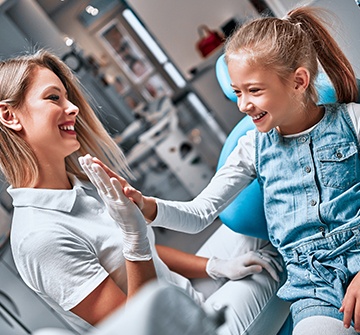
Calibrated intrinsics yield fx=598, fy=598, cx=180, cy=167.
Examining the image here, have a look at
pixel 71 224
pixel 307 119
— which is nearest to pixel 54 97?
pixel 71 224

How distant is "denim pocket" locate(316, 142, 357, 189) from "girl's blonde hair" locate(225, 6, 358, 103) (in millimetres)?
98

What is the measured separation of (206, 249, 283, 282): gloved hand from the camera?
1219 millimetres

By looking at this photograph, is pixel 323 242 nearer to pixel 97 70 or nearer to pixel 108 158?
pixel 108 158

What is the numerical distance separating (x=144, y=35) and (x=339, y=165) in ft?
4.53

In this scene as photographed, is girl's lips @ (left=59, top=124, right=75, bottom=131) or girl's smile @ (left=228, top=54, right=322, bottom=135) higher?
girl's lips @ (left=59, top=124, right=75, bottom=131)

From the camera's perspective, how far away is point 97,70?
85.0 inches

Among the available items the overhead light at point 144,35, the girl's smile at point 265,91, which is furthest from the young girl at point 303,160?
the overhead light at point 144,35

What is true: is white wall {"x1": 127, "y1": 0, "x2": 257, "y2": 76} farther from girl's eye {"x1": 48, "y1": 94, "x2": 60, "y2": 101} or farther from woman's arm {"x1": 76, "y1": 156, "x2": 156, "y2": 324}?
woman's arm {"x1": 76, "y1": 156, "x2": 156, "y2": 324}

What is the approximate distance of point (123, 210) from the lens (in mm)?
901

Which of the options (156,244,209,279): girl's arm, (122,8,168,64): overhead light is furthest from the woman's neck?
(122,8,168,64): overhead light

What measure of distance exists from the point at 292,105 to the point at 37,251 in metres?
0.49

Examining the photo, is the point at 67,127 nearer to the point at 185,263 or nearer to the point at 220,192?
the point at 220,192

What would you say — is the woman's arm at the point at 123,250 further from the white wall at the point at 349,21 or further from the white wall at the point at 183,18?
the white wall at the point at 183,18

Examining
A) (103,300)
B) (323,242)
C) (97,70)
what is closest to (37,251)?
(103,300)
